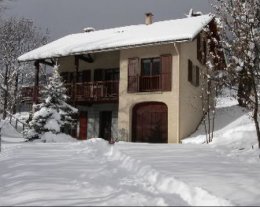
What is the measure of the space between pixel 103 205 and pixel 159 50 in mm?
17419

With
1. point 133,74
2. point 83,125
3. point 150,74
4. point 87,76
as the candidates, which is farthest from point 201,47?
point 83,125

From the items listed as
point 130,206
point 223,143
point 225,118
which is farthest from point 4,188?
point 225,118

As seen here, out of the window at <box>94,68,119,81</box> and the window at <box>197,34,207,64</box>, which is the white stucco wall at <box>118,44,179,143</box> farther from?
the window at <box>197,34,207,64</box>

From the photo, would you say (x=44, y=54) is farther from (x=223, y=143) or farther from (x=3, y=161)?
(x=3, y=161)

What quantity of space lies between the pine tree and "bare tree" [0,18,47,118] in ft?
55.6

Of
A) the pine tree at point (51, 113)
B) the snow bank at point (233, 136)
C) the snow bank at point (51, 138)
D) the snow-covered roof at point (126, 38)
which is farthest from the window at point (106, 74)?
the snow bank at point (51, 138)

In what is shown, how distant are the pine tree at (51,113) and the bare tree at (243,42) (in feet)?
32.9

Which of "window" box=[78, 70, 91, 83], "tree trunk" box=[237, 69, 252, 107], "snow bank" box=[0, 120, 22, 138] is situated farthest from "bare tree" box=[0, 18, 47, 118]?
"tree trunk" box=[237, 69, 252, 107]

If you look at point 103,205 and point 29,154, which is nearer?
point 103,205

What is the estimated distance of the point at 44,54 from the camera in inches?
1024

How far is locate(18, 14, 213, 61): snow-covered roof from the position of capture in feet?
71.2

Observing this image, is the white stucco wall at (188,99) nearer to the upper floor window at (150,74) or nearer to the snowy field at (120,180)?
the upper floor window at (150,74)

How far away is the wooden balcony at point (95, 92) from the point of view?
24.1 meters

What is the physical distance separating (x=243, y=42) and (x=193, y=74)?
1147cm
